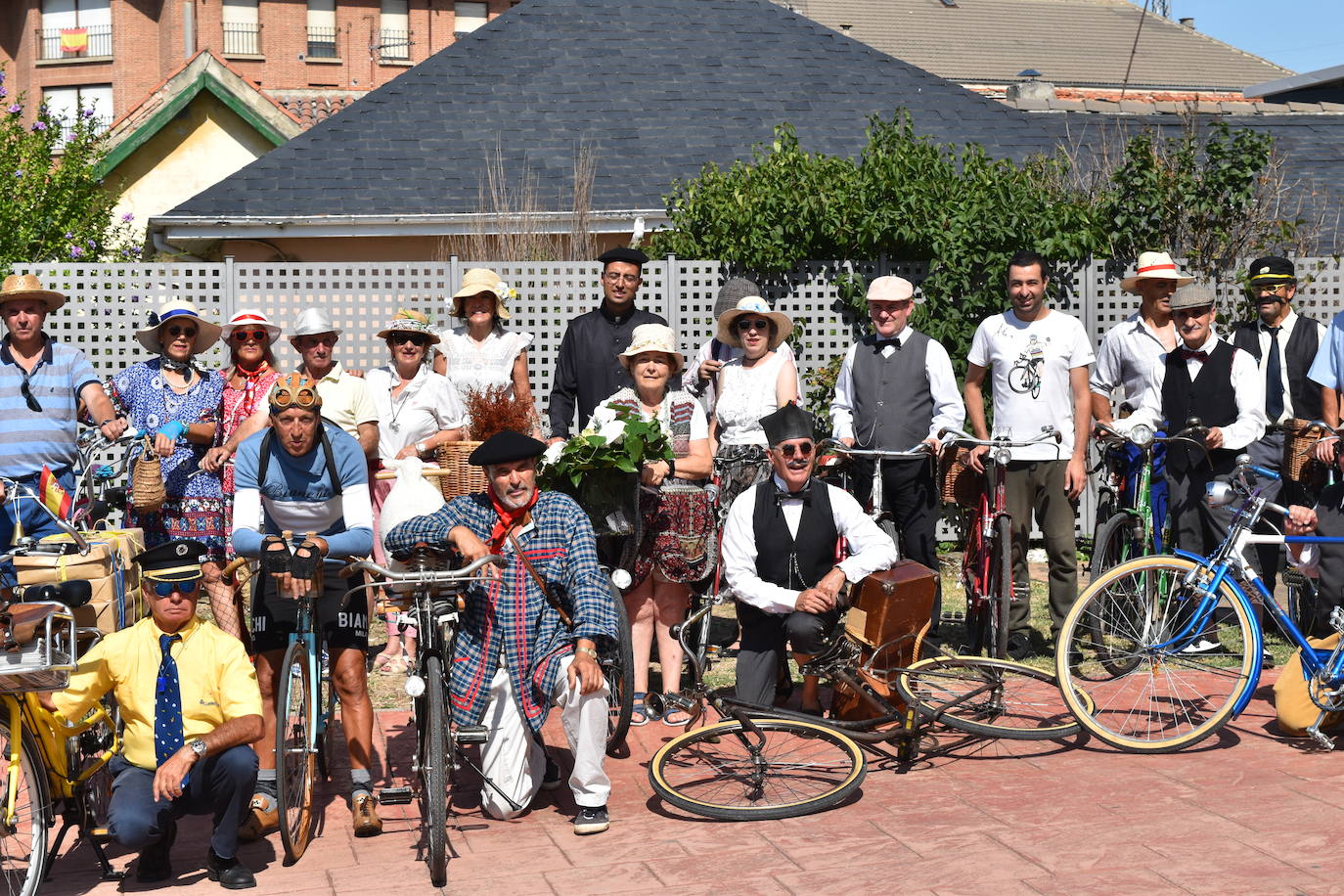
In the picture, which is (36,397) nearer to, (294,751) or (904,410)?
(294,751)

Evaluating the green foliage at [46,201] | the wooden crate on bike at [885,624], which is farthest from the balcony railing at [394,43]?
the wooden crate on bike at [885,624]

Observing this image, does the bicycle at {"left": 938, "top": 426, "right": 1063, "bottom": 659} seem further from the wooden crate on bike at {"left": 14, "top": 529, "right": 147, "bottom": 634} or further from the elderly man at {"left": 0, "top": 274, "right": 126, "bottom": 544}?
the elderly man at {"left": 0, "top": 274, "right": 126, "bottom": 544}

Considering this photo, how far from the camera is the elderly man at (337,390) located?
7703mm

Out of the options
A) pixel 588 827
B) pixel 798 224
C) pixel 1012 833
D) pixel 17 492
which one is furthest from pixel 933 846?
pixel 798 224

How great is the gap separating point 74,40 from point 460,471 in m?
46.3

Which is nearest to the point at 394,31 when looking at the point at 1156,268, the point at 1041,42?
the point at 1041,42

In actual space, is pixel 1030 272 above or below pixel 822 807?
above

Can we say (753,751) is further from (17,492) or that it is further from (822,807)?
(17,492)

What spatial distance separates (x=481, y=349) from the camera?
8930 millimetres

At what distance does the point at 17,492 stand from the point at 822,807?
3927mm

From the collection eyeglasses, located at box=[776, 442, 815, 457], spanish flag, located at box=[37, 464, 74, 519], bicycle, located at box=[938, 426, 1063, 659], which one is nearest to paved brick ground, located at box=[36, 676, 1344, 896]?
eyeglasses, located at box=[776, 442, 815, 457]

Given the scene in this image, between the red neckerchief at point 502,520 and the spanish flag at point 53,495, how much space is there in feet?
6.95

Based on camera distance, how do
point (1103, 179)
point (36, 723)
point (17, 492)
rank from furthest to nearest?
1. point (1103, 179)
2. point (17, 492)
3. point (36, 723)

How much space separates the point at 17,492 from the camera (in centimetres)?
705
